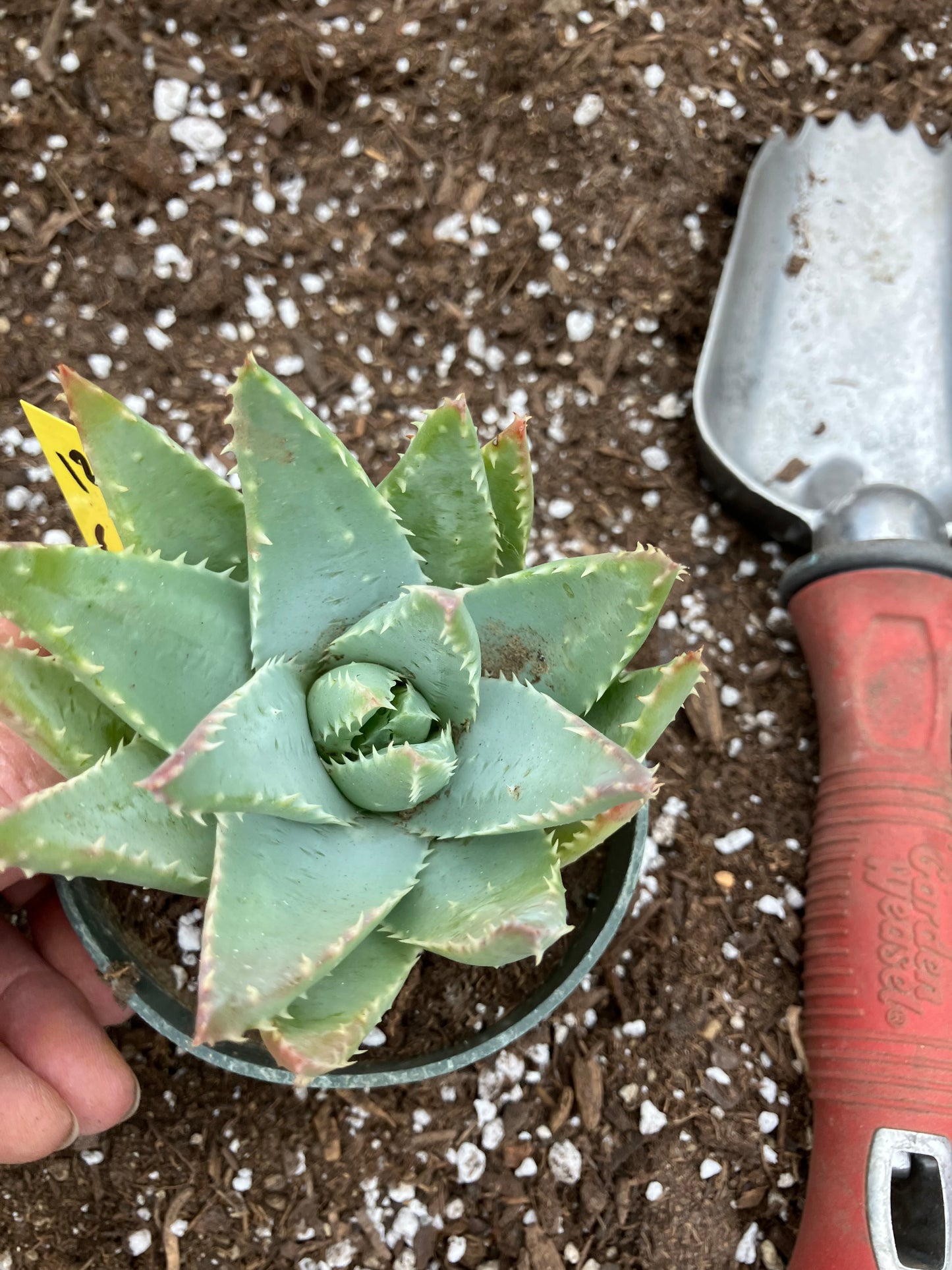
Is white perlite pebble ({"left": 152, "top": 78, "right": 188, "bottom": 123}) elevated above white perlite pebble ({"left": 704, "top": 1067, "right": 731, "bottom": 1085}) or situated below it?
above

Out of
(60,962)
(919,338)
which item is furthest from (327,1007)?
(919,338)

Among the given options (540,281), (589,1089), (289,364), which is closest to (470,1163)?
(589,1089)

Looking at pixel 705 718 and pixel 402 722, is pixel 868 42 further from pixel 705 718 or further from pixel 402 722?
pixel 402 722

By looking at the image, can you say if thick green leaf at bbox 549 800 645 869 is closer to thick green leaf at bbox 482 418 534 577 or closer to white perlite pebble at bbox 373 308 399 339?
thick green leaf at bbox 482 418 534 577

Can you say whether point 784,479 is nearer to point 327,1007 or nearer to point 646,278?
point 646,278

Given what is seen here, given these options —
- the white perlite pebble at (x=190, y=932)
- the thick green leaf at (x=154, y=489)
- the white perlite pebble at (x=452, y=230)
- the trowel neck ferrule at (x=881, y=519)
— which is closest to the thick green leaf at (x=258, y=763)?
the thick green leaf at (x=154, y=489)

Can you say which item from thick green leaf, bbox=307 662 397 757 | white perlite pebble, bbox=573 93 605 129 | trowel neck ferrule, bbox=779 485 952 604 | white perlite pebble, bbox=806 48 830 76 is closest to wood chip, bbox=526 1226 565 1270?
thick green leaf, bbox=307 662 397 757
